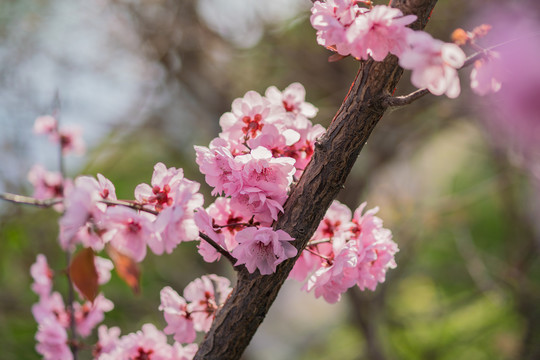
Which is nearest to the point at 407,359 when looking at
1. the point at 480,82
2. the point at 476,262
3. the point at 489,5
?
the point at 476,262

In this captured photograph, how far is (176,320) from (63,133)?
766 mm

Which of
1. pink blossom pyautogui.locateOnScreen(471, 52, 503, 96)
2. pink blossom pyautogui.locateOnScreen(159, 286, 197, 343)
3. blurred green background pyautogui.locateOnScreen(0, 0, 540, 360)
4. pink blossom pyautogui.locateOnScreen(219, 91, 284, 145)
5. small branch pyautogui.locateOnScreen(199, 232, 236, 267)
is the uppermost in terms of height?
blurred green background pyautogui.locateOnScreen(0, 0, 540, 360)

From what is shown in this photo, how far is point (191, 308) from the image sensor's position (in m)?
0.78

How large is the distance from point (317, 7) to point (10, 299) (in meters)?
2.54

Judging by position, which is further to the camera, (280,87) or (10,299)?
(280,87)

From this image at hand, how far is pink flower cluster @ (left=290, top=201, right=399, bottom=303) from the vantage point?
67 centimetres

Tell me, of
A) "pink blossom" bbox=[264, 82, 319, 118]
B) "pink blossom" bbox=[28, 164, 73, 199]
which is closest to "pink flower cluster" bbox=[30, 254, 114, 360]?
→ "pink blossom" bbox=[28, 164, 73, 199]

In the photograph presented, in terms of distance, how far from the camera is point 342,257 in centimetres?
66

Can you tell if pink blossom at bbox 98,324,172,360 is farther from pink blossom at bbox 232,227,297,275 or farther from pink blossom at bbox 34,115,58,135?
pink blossom at bbox 34,115,58,135

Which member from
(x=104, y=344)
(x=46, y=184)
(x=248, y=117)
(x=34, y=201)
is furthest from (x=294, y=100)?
(x=46, y=184)

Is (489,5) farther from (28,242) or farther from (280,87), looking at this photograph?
(28,242)

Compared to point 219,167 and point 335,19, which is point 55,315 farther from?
point 335,19

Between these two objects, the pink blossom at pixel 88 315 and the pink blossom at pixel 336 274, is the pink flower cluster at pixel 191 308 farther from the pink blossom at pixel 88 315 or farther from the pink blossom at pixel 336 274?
the pink blossom at pixel 88 315

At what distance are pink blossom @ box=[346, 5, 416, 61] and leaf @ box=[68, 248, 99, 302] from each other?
446 millimetres
